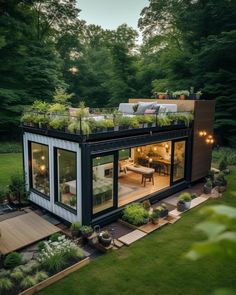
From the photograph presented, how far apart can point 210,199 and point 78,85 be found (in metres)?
21.9

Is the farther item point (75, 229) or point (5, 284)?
point (75, 229)

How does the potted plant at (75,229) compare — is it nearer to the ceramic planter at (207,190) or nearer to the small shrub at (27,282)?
the small shrub at (27,282)

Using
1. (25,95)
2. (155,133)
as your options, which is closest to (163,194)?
(155,133)

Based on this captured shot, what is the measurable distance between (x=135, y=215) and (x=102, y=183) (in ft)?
4.77

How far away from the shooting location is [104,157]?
7.91 metres

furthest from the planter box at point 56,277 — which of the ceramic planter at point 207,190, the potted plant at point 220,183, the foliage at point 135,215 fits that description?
the potted plant at point 220,183

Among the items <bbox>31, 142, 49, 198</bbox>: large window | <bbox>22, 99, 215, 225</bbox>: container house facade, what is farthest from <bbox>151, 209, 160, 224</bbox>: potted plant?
<bbox>31, 142, 49, 198</bbox>: large window

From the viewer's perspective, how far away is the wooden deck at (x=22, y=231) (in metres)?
7.05

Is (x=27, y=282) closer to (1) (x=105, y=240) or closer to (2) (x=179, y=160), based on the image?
(1) (x=105, y=240)

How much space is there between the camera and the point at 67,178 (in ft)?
27.0

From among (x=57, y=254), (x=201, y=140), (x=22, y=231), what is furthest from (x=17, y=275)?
(x=201, y=140)

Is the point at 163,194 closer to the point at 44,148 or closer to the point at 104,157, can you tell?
the point at 104,157

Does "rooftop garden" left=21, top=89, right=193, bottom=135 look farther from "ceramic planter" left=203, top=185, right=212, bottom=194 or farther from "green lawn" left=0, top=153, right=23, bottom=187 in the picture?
"green lawn" left=0, top=153, right=23, bottom=187

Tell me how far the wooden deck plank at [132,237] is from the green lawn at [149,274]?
0.17 meters
